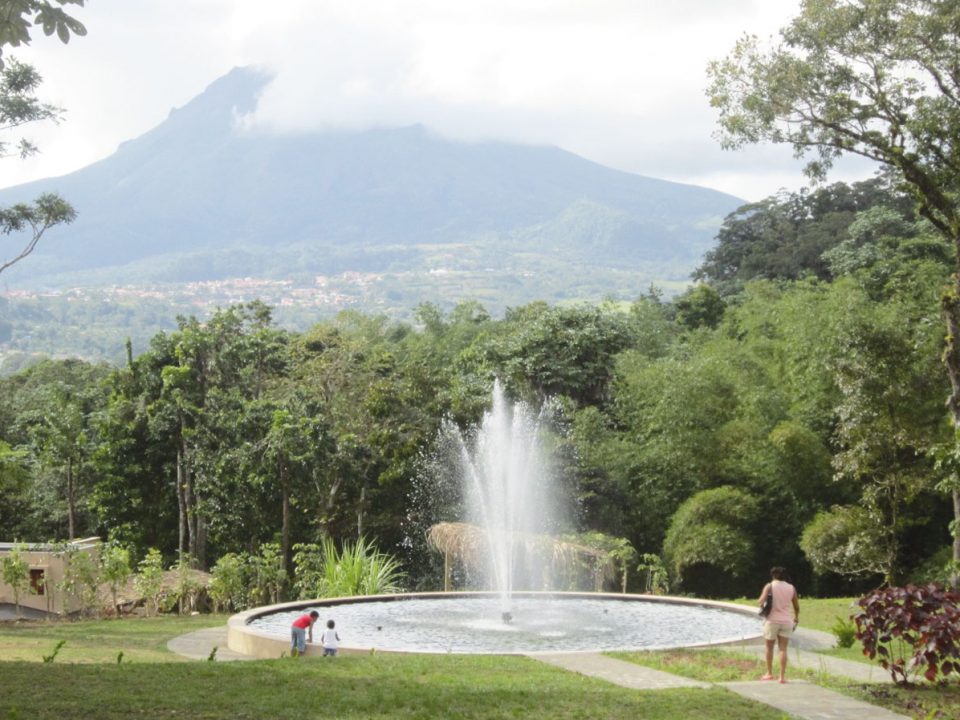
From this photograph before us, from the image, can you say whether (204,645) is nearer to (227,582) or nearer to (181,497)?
(227,582)

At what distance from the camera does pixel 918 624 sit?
26.1ft

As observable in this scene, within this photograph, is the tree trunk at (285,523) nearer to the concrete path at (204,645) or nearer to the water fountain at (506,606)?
the water fountain at (506,606)

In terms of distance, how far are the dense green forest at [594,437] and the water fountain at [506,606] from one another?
137 centimetres

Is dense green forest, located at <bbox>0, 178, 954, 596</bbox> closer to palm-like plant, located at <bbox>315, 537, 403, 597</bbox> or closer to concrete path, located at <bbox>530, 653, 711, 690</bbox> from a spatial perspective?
palm-like plant, located at <bbox>315, 537, 403, 597</bbox>

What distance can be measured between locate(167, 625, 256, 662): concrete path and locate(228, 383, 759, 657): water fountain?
0.73 ft

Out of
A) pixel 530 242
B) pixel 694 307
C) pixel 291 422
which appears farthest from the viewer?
pixel 530 242

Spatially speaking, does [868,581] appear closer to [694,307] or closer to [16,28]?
[694,307]

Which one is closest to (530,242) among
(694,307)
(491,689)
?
(694,307)

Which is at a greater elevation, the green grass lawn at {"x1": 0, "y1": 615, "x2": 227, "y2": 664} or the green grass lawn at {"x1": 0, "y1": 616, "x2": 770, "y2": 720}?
the green grass lawn at {"x1": 0, "y1": 616, "x2": 770, "y2": 720}

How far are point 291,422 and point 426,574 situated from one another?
4.54 metres

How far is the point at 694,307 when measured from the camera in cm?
3775

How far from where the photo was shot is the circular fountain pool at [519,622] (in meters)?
13.2

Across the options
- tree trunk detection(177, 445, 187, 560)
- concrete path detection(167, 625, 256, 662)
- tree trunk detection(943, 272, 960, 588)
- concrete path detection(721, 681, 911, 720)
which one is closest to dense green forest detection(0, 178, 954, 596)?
tree trunk detection(177, 445, 187, 560)

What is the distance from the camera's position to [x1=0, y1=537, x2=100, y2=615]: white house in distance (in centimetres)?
2042
